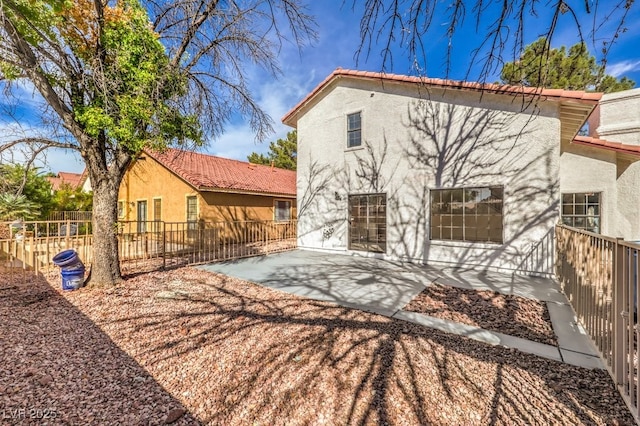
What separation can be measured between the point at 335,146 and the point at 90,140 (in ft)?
24.4

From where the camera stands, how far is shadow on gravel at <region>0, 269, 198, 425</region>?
2254 mm

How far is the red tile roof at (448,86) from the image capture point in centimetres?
545

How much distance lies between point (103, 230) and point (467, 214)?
9364 millimetres

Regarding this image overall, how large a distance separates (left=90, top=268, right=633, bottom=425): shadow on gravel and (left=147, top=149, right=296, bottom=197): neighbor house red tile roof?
9.01 m

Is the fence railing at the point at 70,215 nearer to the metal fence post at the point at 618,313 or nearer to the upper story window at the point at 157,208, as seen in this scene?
the upper story window at the point at 157,208

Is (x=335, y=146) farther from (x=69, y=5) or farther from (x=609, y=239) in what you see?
(x=609, y=239)

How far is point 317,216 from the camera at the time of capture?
11.0 metres

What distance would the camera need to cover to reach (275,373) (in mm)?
2803

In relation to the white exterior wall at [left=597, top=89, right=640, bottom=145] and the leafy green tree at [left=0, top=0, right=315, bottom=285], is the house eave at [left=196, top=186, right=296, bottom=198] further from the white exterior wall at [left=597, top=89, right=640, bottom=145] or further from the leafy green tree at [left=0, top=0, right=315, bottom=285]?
the white exterior wall at [left=597, top=89, right=640, bottom=145]

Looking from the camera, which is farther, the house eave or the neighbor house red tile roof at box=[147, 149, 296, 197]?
the neighbor house red tile roof at box=[147, 149, 296, 197]

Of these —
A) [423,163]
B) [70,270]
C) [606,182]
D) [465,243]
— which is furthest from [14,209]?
[606,182]

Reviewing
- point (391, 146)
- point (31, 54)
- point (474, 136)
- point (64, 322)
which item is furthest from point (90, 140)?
point (474, 136)

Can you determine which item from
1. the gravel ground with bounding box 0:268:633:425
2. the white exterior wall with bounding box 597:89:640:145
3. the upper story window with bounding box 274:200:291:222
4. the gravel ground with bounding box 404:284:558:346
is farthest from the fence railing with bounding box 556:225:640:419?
the upper story window with bounding box 274:200:291:222

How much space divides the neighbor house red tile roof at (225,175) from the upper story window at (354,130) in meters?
6.39
